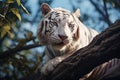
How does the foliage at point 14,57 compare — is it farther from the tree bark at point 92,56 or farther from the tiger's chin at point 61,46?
the tree bark at point 92,56

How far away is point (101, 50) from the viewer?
330 centimetres

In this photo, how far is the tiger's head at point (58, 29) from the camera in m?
3.92

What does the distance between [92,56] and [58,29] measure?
2.28 ft

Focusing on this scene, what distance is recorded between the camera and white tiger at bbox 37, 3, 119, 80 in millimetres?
3930

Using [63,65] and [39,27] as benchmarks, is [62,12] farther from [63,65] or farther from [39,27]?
[63,65]

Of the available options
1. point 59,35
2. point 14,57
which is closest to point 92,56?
point 59,35

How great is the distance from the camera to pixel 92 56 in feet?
11.1

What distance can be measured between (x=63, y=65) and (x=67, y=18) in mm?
591

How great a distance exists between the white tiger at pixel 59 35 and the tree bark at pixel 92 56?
0.23 m

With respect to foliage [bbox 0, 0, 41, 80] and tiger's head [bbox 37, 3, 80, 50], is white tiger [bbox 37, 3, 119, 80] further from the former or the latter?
foliage [bbox 0, 0, 41, 80]

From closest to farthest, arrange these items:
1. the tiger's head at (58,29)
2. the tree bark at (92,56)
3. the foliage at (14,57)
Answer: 1. the tree bark at (92,56)
2. the tiger's head at (58,29)
3. the foliage at (14,57)

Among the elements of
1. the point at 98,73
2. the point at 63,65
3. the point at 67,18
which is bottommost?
the point at 98,73

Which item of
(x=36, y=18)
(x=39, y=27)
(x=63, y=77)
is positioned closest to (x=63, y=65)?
(x=63, y=77)

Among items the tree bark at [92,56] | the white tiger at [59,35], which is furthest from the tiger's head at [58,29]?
the tree bark at [92,56]
